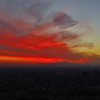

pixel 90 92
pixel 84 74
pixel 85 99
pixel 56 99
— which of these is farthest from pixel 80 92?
pixel 84 74

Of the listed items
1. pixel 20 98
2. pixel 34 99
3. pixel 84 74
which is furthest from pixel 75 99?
pixel 84 74

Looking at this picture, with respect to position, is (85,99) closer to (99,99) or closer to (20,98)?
(99,99)

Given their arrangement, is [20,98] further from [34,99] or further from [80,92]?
[80,92]

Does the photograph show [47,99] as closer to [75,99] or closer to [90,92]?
[75,99]

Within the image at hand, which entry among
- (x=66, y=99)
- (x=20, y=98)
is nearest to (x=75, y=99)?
(x=66, y=99)

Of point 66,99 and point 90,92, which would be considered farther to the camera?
point 90,92

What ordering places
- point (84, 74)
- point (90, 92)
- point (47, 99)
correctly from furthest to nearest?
point (84, 74), point (90, 92), point (47, 99)

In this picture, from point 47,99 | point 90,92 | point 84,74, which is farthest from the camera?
point 84,74

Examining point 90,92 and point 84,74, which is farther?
point 84,74
